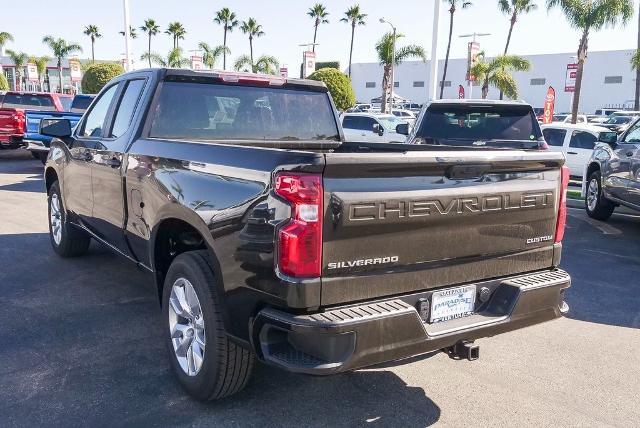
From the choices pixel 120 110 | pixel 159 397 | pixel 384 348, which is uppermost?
pixel 120 110

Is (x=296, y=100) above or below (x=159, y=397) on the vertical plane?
above

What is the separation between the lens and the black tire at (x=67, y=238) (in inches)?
242

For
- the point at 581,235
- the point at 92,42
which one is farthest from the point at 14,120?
the point at 92,42

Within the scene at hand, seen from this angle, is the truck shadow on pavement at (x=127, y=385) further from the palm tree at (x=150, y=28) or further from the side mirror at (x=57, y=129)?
the palm tree at (x=150, y=28)

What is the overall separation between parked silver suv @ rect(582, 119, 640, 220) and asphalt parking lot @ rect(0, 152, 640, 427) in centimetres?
313

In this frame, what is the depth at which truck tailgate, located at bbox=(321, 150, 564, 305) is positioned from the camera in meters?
2.69

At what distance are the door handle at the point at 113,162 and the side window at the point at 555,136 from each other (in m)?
13.6

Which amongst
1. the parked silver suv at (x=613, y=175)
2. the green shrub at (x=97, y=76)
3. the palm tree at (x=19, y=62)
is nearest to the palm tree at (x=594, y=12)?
the parked silver suv at (x=613, y=175)

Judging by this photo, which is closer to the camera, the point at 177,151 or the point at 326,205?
the point at 326,205

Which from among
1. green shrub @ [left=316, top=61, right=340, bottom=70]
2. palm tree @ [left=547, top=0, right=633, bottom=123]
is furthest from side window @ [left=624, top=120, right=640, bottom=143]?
green shrub @ [left=316, top=61, right=340, bottom=70]

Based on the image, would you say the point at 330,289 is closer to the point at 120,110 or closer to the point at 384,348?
the point at 384,348

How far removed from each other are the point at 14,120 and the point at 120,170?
525 inches

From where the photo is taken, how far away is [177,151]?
359 cm

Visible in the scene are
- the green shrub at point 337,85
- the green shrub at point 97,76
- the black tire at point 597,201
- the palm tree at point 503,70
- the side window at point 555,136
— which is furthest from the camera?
the green shrub at point 97,76
